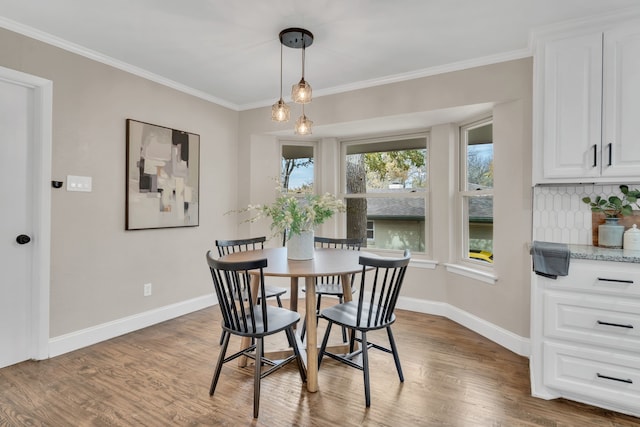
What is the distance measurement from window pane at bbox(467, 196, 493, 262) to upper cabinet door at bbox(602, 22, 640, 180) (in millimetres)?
1182

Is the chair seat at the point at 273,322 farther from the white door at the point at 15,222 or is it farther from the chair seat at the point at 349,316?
the white door at the point at 15,222

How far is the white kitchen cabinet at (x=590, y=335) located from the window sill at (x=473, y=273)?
35.1 inches

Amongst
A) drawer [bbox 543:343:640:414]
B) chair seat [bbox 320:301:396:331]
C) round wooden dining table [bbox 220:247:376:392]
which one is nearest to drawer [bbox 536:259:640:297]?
drawer [bbox 543:343:640:414]

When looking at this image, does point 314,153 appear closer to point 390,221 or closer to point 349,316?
point 390,221

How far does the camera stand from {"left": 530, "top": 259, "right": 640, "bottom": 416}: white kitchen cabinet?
1938 mm

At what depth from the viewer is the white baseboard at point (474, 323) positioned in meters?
2.77

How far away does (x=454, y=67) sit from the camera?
3.09 m

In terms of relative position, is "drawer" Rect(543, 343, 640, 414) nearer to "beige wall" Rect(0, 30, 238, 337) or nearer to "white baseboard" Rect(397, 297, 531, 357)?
"white baseboard" Rect(397, 297, 531, 357)

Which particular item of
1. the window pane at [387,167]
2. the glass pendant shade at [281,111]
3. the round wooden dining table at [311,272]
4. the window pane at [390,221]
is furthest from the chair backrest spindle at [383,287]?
the window pane at [387,167]

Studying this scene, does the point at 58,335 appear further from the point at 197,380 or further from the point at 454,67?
the point at 454,67

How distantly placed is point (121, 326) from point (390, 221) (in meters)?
3.00

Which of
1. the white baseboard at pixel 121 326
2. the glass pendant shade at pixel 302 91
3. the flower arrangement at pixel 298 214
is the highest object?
the glass pendant shade at pixel 302 91

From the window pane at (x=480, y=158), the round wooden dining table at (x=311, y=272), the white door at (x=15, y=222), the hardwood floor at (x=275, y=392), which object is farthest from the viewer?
the window pane at (x=480, y=158)

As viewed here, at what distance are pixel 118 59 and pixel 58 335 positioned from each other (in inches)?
92.5
